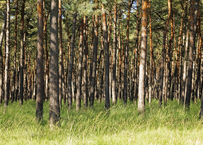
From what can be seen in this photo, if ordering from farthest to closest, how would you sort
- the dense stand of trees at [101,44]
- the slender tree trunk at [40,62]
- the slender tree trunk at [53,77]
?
the dense stand of trees at [101,44]
the slender tree trunk at [40,62]
the slender tree trunk at [53,77]

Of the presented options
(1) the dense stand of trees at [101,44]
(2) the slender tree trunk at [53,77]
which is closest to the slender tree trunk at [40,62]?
(1) the dense stand of trees at [101,44]

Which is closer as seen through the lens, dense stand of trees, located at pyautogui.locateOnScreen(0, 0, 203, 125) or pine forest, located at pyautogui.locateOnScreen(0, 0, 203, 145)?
Answer: pine forest, located at pyautogui.locateOnScreen(0, 0, 203, 145)

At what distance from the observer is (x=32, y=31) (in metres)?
20.6

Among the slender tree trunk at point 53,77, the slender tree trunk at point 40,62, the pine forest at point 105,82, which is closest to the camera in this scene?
the pine forest at point 105,82

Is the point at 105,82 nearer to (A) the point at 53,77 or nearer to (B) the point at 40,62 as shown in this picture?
(B) the point at 40,62

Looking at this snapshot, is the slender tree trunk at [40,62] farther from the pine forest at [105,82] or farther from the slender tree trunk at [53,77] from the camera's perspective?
the slender tree trunk at [53,77]

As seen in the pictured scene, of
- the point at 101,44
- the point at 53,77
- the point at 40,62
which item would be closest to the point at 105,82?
the point at 40,62

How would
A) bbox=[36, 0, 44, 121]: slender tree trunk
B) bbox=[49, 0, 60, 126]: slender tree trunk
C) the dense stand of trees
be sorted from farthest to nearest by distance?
1. the dense stand of trees
2. bbox=[36, 0, 44, 121]: slender tree trunk
3. bbox=[49, 0, 60, 126]: slender tree trunk

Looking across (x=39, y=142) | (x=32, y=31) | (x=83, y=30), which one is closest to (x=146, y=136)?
(x=39, y=142)

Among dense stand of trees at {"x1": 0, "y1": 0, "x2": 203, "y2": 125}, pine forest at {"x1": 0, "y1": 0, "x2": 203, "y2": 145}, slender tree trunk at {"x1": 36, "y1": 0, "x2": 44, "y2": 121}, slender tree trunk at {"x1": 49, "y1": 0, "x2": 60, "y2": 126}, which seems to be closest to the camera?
pine forest at {"x1": 0, "y1": 0, "x2": 203, "y2": 145}

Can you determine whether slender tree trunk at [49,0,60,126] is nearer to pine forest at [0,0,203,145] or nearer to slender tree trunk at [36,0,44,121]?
pine forest at [0,0,203,145]

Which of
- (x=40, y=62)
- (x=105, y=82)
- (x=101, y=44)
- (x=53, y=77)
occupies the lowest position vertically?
(x=105, y=82)

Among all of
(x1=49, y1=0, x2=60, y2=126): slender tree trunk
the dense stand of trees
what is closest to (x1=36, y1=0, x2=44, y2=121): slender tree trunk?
the dense stand of trees

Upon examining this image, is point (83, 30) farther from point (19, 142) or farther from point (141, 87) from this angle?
point (19, 142)
